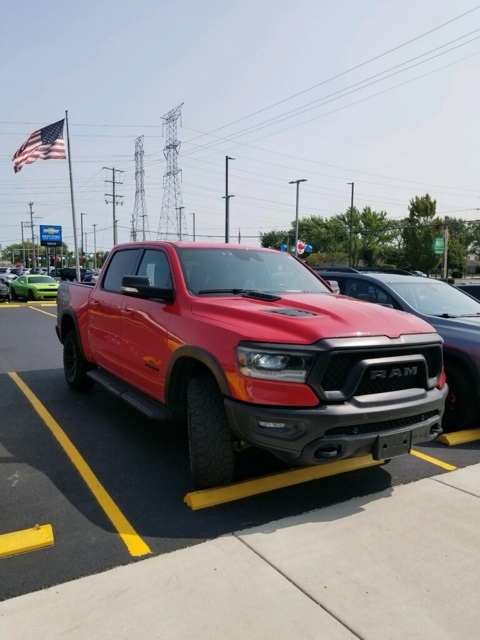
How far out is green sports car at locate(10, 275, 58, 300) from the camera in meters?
23.4

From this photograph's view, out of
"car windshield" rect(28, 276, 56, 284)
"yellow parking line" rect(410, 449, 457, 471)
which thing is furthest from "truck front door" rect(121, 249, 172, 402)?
→ "car windshield" rect(28, 276, 56, 284)

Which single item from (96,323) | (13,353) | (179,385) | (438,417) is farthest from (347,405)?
(13,353)

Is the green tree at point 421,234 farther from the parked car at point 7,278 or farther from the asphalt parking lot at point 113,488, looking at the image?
the asphalt parking lot at point 113,488

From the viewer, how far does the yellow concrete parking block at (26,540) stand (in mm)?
2953

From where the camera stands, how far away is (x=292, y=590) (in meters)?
2.61

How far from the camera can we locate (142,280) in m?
4.07

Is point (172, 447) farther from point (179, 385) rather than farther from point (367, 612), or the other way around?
point (367, 612)

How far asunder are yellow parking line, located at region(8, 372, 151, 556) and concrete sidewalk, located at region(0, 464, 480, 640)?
21 cm

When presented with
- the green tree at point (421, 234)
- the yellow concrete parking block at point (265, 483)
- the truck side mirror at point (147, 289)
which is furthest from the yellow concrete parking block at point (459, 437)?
the green tree at point (421, 234)

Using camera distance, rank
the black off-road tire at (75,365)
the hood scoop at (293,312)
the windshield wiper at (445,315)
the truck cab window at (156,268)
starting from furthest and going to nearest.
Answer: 1. the black off-road tire at (75,365)
2. the windshield wiper at (445,315)
3. the truck cab window at (156,268)
4. the hood scoop at (293,312)

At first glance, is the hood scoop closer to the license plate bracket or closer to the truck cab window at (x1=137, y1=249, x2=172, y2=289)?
the license plate bracket

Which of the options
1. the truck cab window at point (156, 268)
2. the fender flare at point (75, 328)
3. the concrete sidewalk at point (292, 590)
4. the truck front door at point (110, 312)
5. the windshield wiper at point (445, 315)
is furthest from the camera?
the fender flare at point (75, 328)

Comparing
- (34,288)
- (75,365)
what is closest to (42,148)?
(34,288)

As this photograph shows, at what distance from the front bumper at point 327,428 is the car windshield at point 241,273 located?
133 centimetres
